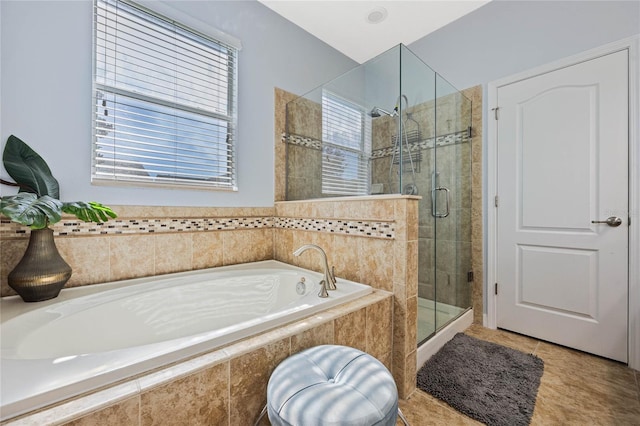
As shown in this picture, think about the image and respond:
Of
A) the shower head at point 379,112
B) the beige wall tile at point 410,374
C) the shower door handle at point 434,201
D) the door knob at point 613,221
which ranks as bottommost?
the beige wall tile at point 410,374

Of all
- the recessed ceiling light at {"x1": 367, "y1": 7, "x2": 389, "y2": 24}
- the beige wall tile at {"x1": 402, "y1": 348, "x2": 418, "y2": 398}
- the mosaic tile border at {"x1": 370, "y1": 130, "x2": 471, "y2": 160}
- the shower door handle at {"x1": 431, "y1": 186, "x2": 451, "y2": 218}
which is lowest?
the beige wall tile at {"x1": 402, "y1": 348, "x2": 418, "y2": 398}

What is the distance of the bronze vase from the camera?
1220mm

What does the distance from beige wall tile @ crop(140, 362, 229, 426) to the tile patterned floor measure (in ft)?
2.93

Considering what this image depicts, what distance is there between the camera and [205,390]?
0.81 metres

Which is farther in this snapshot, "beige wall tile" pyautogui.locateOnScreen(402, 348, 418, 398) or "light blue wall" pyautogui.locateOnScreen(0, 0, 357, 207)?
"beige wall tile" pyautogui.locateOnScreen(402, 348, 418, 398)

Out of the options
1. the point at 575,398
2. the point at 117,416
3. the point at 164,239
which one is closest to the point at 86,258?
the point at 164,239

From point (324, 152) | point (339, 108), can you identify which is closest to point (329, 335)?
point (324, 152)

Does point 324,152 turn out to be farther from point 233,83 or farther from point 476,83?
point 476,83

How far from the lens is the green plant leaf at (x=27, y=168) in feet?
4.24

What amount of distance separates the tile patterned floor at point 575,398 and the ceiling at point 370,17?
2.86 m

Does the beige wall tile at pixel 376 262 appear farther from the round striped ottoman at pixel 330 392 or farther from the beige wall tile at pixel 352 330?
the round striped ottoman at pixel 330 392

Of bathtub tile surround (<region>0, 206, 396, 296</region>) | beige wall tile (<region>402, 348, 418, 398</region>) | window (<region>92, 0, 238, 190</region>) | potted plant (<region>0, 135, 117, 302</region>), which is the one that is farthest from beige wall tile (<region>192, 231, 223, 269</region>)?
beige wall tile (<region>402, 348, 418, 398</region>)

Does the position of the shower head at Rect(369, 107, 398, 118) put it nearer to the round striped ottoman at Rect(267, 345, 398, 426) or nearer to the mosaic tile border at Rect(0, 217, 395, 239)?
the mosaic tile border at Rect(0, 217, 395, 239)

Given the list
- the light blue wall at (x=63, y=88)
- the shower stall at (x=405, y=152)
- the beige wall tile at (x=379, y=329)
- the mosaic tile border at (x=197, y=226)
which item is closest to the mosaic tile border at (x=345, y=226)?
the mosaic tile border at (x=197, y=226)
